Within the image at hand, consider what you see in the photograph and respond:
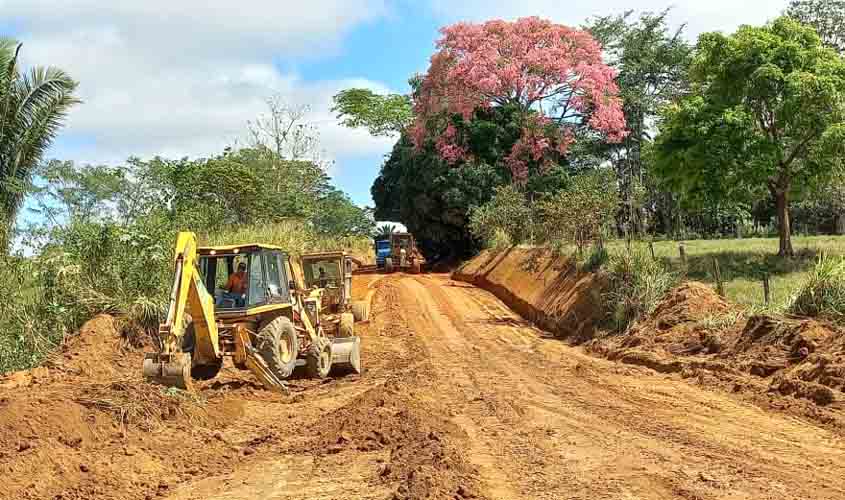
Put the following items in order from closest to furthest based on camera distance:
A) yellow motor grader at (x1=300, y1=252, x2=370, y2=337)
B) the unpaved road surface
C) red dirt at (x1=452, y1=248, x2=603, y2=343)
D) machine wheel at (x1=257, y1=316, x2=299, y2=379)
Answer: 1. the unpaved road surface
2. machine wheel at (x1=257, y1=316, x2=299, y2=379)
3. yellow motor grader at (x1=300, y1=252, x2=370, y2=337)
4. red dirt at (x1=452, y1=248, x2=603, y2=343)

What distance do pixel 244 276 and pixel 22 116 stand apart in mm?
9444

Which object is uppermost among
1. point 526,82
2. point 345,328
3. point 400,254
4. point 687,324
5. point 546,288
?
point 526,82

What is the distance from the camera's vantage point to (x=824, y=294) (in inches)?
469

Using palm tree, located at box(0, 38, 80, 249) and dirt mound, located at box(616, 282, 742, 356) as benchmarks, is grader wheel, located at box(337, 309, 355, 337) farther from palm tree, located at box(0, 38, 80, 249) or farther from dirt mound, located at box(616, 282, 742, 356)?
palm tree, located at box(0, 38, 80, 249)

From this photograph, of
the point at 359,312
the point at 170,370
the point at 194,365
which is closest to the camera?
the point at 170,370

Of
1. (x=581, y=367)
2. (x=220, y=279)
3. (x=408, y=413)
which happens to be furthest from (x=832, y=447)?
(x=220, y=279)

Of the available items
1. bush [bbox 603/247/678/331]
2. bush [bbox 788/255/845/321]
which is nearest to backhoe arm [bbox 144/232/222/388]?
bush [bbox 788/255/845/321]

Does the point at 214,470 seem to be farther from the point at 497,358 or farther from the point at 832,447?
the point at 497,358

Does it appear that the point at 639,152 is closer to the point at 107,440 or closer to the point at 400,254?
the point at 400,254

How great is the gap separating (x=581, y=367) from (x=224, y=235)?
39.6 ft

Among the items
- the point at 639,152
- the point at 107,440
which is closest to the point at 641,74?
the point at 639,152

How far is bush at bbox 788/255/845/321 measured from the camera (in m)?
11.6

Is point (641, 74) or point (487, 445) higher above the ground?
point (641, 74)

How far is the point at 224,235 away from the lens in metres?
21.7
